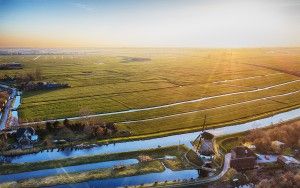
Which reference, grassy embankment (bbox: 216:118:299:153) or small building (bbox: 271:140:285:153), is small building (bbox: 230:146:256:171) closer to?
grassy embankment (bbox: 216:118:299:153)

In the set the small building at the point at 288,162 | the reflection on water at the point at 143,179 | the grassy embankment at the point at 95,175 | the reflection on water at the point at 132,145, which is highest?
the small building at the point at 288,162

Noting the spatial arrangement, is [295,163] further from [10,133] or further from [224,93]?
[224,93]

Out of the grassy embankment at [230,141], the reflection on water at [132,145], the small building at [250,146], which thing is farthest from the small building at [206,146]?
the small building at [250,146]

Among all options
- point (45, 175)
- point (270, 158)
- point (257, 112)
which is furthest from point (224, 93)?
point (45, 175)

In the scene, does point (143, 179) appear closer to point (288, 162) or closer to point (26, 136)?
point (288, 162)

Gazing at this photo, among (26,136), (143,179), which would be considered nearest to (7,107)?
(26,136)

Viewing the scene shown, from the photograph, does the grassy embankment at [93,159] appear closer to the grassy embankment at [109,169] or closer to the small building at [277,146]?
the grassy embankment at [109,169]

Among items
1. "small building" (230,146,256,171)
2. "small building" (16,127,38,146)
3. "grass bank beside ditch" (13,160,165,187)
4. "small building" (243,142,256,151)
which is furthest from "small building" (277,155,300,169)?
"small building" (16,127,38,146)
